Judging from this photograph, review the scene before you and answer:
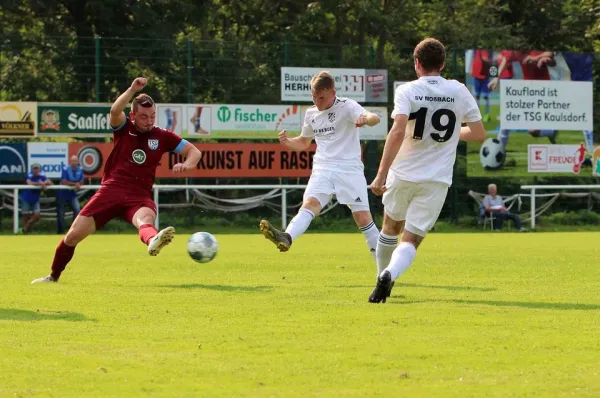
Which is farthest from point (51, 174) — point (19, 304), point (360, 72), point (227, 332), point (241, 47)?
point (227, 332)

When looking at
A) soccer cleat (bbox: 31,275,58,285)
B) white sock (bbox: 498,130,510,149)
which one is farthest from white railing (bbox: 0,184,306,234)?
soccer cleat (bbox: 31,275,58,285)

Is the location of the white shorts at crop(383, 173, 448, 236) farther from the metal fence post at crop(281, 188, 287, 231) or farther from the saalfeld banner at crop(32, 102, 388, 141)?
the saalfeld banner at crop(32, 102, 388, 141)

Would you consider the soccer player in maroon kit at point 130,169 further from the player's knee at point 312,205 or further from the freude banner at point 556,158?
the freude banner at point 556,158

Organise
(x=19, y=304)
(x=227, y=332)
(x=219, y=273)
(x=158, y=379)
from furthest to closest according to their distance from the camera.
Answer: (x=219, y=273), (x=19, y=304), (x=227, y=332), (x=158, y=379)

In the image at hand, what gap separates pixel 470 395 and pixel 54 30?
3023cm

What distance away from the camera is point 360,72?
29.5 m

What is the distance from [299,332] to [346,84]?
866 inches

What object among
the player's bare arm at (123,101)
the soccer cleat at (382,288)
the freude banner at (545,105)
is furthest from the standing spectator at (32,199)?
the soccer cleat at (382,288)

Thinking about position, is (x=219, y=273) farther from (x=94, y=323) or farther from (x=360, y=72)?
(x=360, y=72)

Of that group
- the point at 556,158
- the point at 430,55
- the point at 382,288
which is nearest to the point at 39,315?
the point at 382,288

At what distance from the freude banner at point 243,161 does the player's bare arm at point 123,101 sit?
16.5 m

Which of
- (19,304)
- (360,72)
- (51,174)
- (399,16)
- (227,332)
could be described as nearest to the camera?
(227,332)

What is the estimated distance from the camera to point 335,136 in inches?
500

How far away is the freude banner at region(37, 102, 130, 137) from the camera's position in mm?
27891
